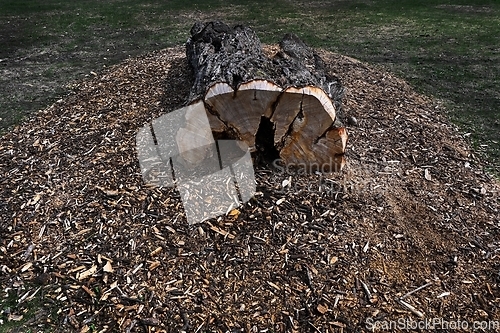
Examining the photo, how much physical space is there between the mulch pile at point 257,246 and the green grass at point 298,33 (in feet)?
5.21

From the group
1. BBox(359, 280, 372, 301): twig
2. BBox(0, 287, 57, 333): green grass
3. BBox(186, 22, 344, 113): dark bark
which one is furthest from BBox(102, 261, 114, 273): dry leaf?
BBox(359, 280, 372, 301): twig

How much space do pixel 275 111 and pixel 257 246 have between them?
1.13 m

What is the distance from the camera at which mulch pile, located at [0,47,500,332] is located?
2988 mm

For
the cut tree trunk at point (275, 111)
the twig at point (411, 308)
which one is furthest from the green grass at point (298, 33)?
the twig at point (411, 308)

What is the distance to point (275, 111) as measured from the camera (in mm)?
3768

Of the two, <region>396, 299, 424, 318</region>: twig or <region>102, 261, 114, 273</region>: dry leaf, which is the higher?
<region>102, 261, 114, 273</region>: dry leaf

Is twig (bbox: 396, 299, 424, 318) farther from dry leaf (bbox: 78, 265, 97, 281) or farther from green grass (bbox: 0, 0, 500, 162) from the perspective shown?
green grass (bbox: 0, 0, 500, 162)

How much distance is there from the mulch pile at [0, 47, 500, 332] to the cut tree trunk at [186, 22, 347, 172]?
0.72 ft

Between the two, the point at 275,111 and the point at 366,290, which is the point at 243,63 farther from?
the point at 366,290

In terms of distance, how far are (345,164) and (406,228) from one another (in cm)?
85

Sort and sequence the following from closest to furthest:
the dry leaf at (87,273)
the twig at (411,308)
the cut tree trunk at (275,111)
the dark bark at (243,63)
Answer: the twig at (411,308) < the dry leaf at (87,273) < the cut tree trunk at (275,111) < the dark bark at (243,63)

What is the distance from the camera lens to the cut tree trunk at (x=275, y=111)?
3.68 meters

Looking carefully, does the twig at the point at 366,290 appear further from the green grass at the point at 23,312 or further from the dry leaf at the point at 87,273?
the green grass at the point at 23,312

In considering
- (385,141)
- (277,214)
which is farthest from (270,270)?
(385,141)
